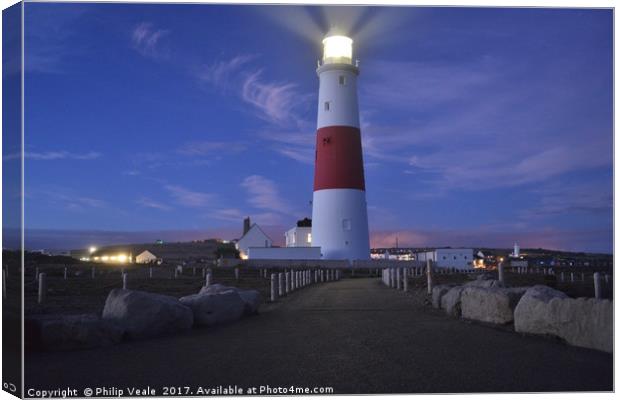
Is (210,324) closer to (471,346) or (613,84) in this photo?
(471,346)

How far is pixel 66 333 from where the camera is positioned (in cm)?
680

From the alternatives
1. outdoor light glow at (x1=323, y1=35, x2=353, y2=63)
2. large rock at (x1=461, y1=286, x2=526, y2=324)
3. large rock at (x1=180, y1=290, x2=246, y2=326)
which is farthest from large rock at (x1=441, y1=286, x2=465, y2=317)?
outdoor light glow at (x1=323, y1=35, x2=353, y2=63)

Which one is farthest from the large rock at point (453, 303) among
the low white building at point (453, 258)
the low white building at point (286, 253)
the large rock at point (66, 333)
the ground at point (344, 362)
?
the low white building at point (453, 258)

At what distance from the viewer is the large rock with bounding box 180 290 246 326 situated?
9453mm

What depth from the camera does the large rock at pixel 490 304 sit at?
29.9 ft

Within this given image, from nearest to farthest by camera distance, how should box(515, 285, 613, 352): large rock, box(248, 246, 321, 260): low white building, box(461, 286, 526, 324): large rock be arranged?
1. box(515, 285, 613, 352): large rock
2. box(461, 286, 526, 324): large rock
3. box(248, 246, 321, 260): low white building

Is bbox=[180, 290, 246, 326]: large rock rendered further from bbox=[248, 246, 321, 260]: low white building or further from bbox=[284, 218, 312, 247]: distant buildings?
bbox=[284, 218, 312, 247]: distant buildings

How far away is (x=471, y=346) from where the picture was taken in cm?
701

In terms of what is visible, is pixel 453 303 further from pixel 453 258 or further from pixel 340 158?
pixel 453 258

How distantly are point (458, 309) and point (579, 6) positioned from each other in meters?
6.27

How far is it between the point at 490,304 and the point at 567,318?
7.08 ft

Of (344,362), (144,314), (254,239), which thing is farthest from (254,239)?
(344,362)

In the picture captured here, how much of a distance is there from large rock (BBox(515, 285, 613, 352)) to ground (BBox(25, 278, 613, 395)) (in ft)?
0.55

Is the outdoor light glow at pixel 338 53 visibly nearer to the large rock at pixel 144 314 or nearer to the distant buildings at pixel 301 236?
the distant buildings at pixel 301 236
